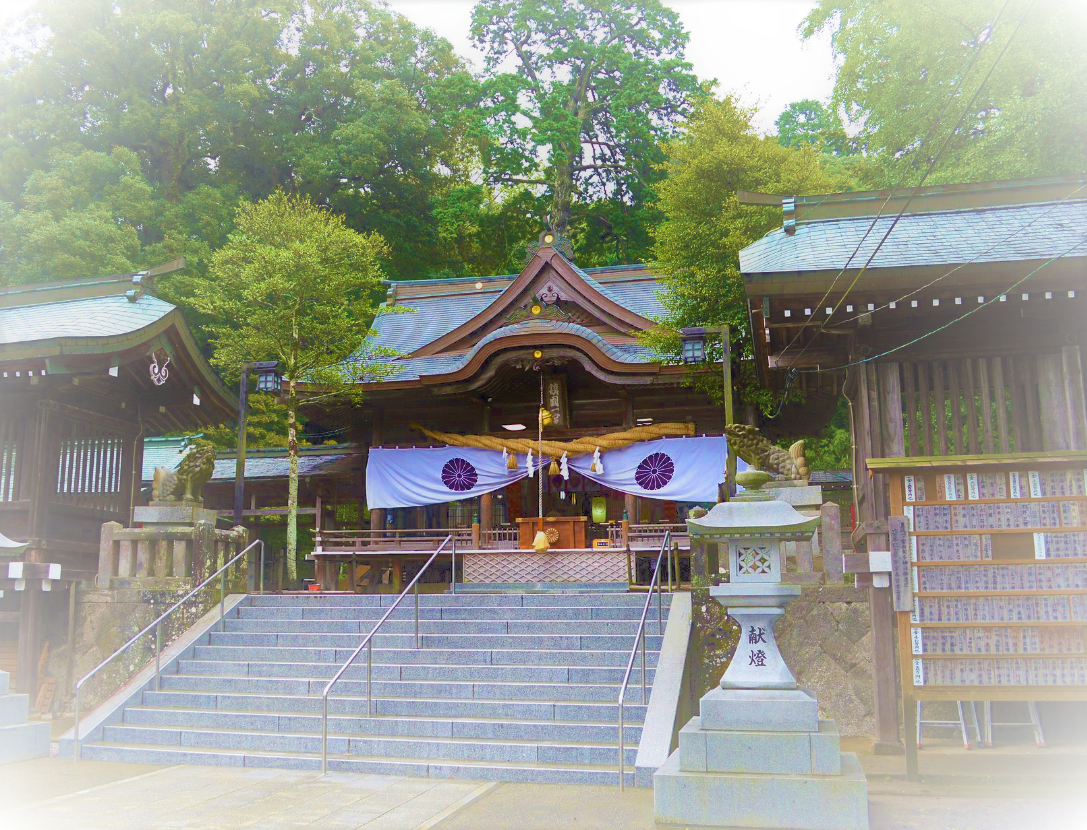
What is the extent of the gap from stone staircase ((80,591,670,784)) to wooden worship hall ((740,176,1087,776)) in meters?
2.81

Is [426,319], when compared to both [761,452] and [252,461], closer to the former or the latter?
[252,461]

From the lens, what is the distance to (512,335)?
17.2 meters

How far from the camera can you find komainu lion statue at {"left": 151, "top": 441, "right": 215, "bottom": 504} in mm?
11977

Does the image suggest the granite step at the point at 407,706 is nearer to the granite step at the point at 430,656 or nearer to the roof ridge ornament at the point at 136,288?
the granite step at the point at 430,656

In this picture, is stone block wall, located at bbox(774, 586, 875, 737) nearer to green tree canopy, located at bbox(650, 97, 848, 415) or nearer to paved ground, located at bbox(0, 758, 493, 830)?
paved ground, located at bbox(0, 758, 493, 830)

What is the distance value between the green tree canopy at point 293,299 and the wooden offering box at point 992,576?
38.8ft

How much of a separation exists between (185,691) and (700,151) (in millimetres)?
13630

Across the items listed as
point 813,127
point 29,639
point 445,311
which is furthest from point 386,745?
point 813,127

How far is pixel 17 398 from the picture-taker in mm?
13211

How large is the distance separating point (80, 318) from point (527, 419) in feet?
28.3

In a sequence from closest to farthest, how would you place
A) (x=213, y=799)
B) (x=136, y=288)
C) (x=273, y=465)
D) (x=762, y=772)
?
(x=762, y=772), (x=213, y=799), (x=136, y=288), (x=273, y=465)

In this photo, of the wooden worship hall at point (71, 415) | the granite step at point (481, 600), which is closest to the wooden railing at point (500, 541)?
the granite step at point (481, 600)

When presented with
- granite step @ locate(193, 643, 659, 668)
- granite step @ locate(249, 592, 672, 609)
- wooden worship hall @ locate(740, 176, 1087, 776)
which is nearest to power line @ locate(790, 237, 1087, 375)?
wooden worship hall @ locate(740, 176, 1087, 776)

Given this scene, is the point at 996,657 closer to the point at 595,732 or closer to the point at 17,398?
the point at 595,732
